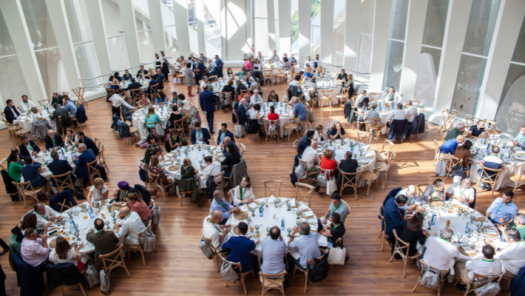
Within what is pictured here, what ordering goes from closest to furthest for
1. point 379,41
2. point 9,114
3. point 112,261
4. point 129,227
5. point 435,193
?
point 112,261 < point 129,227 < point 435,193 < point 9,114 < point 379,41

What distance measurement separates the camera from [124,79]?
1594 cm

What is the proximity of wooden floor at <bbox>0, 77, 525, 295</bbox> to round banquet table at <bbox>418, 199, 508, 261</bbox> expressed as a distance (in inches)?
30.6

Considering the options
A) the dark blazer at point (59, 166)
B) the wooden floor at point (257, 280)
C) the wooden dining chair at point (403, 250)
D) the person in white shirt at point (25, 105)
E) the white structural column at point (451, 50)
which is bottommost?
the wooden floor at point (257, 280)

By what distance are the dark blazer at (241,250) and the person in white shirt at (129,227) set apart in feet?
6.02

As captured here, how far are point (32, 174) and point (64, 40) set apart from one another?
374 inches

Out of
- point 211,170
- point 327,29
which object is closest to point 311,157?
point 211,170

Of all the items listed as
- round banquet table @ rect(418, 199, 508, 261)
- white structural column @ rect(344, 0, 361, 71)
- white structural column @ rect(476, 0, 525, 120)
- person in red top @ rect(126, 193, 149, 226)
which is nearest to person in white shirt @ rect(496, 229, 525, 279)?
round banquet table @ rect(418, 199, 508, 261)

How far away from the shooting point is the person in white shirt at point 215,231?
5711mm

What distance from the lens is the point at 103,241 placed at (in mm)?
5516

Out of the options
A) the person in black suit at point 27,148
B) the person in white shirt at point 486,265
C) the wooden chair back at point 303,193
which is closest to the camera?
the person in white shirt at point 486,265

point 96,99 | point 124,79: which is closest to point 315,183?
point 124,79

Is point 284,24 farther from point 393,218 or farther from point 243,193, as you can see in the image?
point 393,218

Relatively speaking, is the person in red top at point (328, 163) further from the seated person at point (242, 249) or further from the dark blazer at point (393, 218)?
the seated person at point (242, 249)

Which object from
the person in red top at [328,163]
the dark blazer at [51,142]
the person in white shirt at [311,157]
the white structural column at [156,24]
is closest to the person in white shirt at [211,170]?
the person in white shirt at [311,157]
